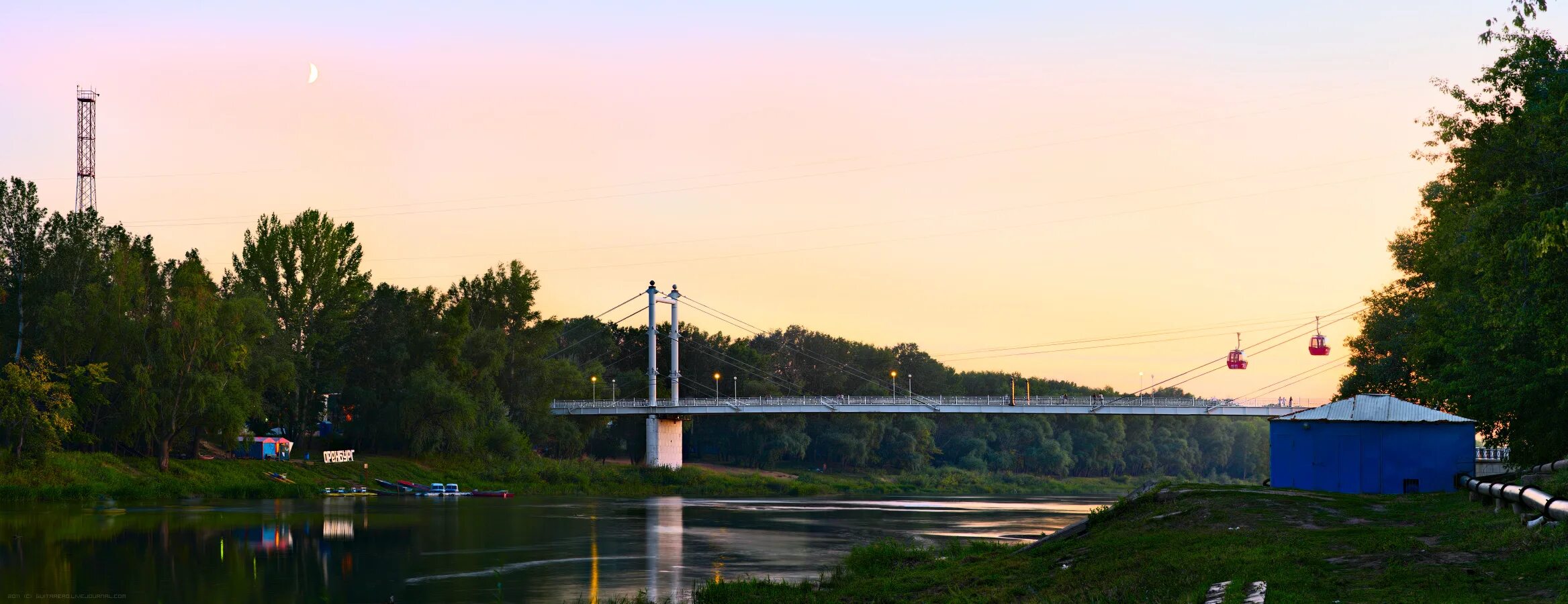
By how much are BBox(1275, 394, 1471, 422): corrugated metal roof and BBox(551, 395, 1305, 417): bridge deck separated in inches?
2612

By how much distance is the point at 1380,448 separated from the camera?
132 feet

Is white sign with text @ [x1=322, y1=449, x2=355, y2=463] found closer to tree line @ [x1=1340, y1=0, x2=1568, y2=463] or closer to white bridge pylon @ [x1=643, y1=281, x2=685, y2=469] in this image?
white bridge pylon @ [x1=643, y1=281, x2=685, y2=469]

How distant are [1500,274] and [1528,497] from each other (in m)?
9.19

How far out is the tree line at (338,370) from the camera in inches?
2982

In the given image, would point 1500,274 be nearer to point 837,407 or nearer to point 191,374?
point 191,374

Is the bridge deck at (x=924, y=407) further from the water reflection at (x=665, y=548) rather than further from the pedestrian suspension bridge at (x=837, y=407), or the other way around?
the water reflection at (x=665, y=548)

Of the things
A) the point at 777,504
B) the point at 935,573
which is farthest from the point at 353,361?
the point at 935,573

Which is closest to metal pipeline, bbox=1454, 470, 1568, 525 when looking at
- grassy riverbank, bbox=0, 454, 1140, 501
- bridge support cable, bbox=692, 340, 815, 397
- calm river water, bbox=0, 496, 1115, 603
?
calm river water, bbox=0, 496, 1115, 603

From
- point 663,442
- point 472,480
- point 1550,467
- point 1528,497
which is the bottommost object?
point 472,480

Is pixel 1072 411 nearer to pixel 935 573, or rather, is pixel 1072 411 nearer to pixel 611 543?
pixel 611 543

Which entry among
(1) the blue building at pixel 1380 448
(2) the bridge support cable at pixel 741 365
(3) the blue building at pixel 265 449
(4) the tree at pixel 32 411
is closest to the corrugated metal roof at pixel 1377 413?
(1) the blue building at pixel 1380 448

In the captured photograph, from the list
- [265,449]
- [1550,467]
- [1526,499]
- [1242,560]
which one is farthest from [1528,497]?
[265,449]

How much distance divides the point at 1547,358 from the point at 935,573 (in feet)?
61.2

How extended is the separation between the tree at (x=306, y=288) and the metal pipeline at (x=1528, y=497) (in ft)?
271
